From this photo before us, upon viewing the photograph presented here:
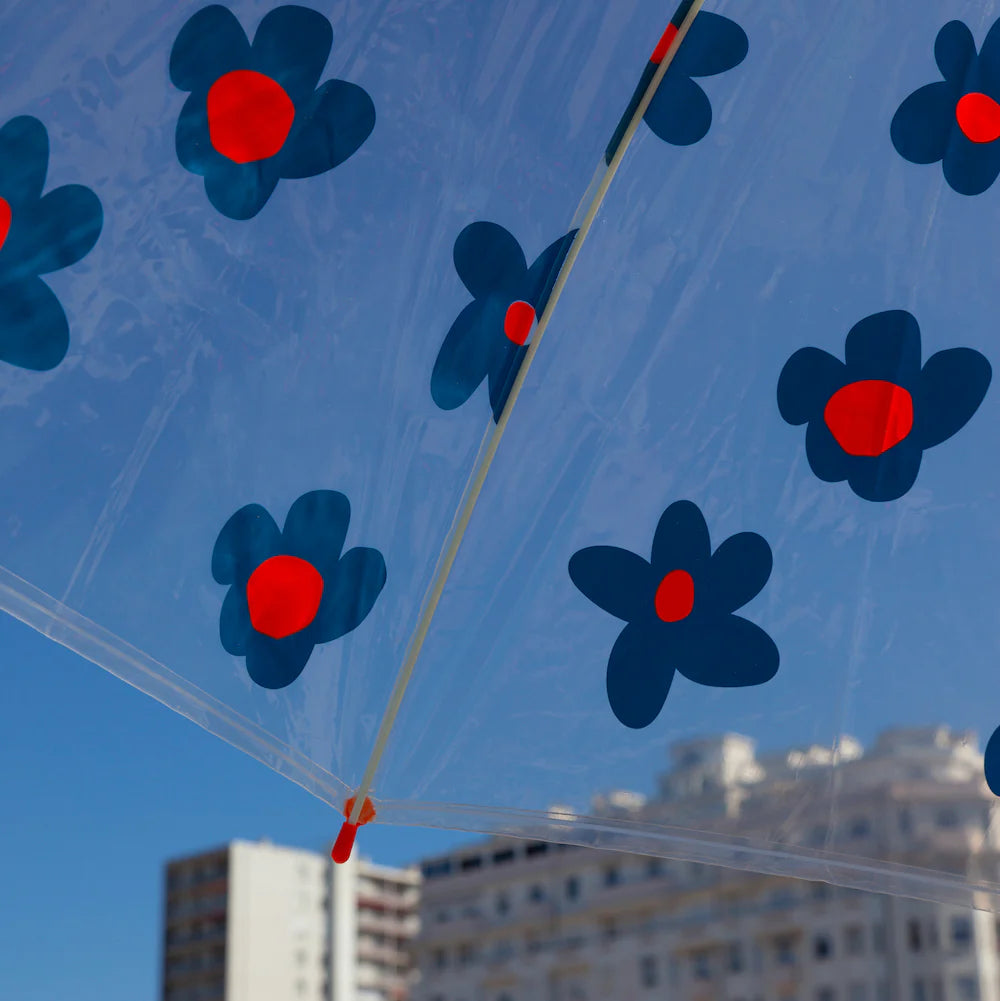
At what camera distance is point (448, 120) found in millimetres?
2387

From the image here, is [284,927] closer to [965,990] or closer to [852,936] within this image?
[852,936]

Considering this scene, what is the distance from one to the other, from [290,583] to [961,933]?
1441 inches

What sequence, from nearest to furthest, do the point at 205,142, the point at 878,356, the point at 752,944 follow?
the point at 205,142 < the point at 878,356 < the point at 752,944

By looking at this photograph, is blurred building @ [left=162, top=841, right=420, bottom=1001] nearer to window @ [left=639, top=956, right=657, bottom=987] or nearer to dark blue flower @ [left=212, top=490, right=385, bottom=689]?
window @ [left=639, top=956, right=657, bottom=987]

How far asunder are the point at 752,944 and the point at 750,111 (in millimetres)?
37510

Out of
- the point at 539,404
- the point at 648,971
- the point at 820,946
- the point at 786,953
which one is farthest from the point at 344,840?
the point at 648,971

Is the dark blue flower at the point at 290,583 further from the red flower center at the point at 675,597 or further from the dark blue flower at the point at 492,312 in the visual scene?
the red flower center at the point at 675,597

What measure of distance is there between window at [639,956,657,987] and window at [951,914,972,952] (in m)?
7.23

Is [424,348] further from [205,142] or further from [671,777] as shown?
[671,777]

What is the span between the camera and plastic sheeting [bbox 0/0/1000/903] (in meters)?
2.21

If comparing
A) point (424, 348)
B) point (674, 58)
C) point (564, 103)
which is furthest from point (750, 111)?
point (424, 348)

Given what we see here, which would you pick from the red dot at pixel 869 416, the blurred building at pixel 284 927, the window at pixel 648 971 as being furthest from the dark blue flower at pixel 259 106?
the blurred building at pixel 284 927

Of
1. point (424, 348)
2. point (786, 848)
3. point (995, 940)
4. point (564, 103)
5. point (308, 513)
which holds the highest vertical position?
point (995, 940)

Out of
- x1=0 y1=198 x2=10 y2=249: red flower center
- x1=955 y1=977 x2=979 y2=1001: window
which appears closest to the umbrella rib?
x1=0 y1=198 x2=10 y2=249: red flower center
